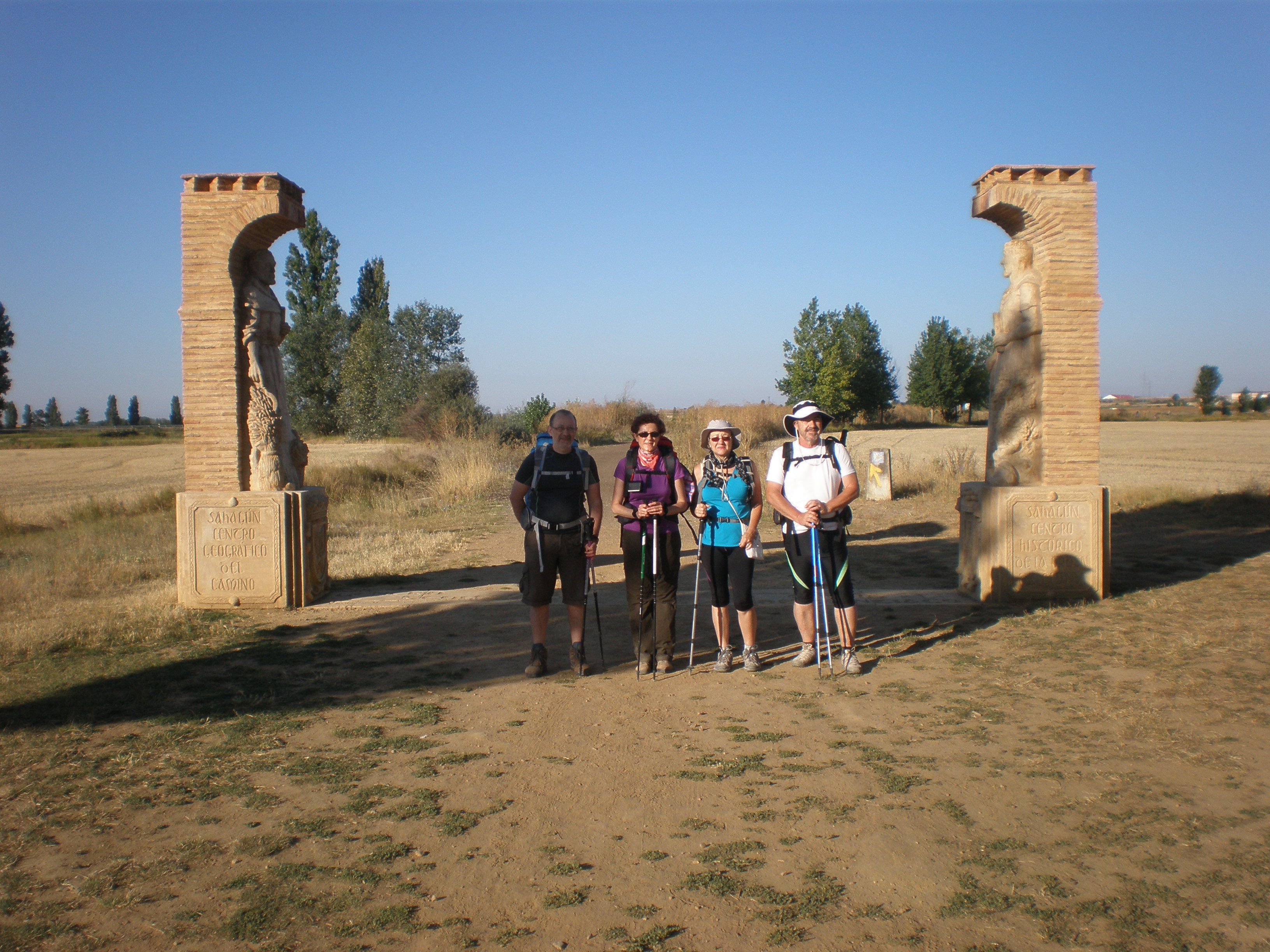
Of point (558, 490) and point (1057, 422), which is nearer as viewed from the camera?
point (558, 490)

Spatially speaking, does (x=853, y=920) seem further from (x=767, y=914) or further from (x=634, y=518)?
(x=634, y=518)

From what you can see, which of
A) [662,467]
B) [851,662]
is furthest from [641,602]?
[851,662]

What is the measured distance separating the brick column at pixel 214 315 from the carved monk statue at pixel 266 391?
0.16 metres

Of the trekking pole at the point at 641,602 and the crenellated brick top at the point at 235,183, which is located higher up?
the crenellated brick top at the point at 235,183

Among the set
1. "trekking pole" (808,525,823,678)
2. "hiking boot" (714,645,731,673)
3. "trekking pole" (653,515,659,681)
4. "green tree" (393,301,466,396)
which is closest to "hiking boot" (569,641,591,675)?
"trekking pole" (653,515,659,681)

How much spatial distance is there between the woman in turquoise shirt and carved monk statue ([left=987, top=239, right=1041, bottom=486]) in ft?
12.0

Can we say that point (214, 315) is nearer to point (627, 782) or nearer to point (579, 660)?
point (579, 660)

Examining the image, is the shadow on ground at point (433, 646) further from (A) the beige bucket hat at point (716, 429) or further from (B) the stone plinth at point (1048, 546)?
(A) the beige bucket hat at point (716, 429)

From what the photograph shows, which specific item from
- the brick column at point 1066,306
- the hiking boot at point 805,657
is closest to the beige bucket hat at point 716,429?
the hiking boot at point 805,657

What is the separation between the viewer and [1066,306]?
8312 mm

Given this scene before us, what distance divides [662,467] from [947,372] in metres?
63.7

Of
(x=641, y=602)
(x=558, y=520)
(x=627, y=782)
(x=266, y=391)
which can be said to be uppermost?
(x=266, y=391)

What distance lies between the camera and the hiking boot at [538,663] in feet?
20.5

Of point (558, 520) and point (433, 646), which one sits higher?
point (558, 520)
